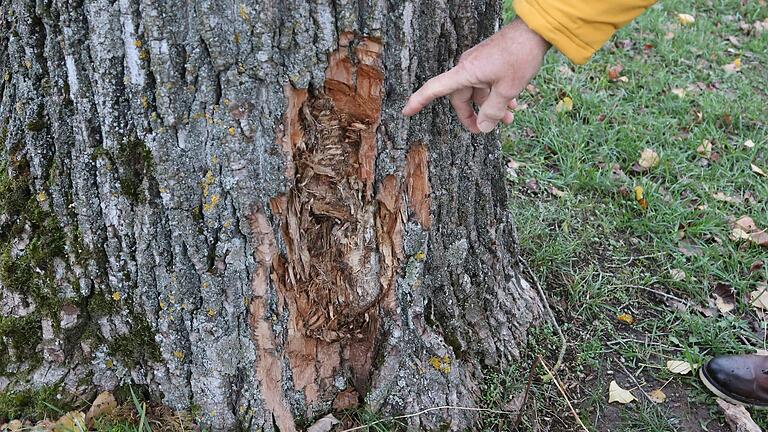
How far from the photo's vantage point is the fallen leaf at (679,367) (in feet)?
7.77

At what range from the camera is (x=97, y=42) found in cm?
145

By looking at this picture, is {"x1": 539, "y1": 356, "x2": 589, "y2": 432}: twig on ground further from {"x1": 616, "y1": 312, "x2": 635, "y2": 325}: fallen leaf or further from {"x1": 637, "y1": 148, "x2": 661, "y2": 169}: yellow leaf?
{"x1": 637, "y1": 148, "x2": 661, "y2": 169}: yellow leaf

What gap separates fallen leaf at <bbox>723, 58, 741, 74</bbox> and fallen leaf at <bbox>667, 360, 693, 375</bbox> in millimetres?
2500

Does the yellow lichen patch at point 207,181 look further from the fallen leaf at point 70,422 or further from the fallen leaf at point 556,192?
the fallen leaf at point 556,192

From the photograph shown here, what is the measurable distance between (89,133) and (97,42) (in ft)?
0.77

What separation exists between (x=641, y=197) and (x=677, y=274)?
46 centimetres

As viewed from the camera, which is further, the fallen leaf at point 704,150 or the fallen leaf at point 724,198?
the fallen leaf at point 704,150

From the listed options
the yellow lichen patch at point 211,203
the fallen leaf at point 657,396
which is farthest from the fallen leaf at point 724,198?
the yellow lichen patch at point 211,203

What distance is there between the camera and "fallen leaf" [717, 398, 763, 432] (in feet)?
7.27

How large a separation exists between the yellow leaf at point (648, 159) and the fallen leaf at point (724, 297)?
0.74m

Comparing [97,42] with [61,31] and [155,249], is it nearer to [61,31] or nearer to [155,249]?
[61,31]

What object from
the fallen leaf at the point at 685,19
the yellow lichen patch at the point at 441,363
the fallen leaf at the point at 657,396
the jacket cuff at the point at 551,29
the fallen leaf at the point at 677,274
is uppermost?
the jacket cuff at the point at 551,29

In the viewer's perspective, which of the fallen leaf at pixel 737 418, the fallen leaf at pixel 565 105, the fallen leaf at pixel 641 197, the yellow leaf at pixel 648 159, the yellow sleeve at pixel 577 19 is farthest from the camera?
the fallen leaf at pixel 565 105

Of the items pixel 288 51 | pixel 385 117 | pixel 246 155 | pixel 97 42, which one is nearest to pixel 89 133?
pixel 97 42
